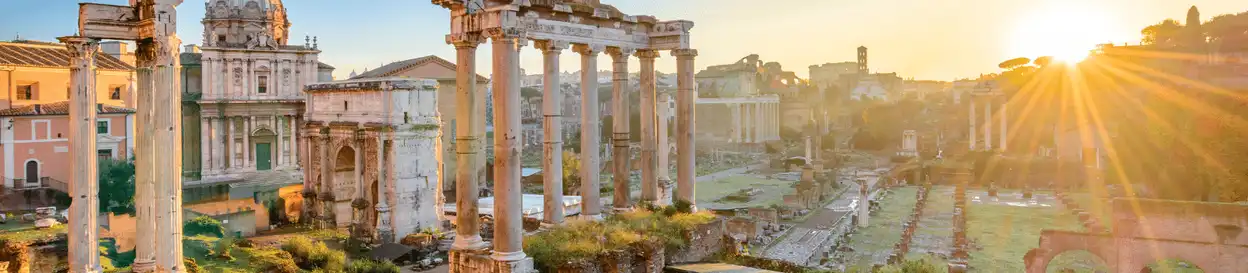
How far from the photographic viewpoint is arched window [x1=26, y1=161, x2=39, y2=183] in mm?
24809

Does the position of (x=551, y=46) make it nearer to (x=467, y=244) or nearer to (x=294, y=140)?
(x=467, y=244)

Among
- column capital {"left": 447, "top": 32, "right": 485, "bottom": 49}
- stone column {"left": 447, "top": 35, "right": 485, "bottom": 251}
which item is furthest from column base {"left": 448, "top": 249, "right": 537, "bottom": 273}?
column capital {"left": 447, "top": 32, "right": 485, "bottom": 49}

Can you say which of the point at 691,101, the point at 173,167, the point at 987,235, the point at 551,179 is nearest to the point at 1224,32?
the point at 987,235

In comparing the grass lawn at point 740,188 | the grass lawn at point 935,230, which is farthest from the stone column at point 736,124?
the grass lawn at point 935,230

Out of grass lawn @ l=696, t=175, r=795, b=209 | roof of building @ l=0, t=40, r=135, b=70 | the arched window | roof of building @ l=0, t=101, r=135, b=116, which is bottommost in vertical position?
grass lawn @ l=696, t=175, r=795, b=209

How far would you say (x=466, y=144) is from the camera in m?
11.4

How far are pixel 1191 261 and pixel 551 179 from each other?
15836 millimetres

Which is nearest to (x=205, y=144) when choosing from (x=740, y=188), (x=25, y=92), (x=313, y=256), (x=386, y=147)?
(x=25, y=92)

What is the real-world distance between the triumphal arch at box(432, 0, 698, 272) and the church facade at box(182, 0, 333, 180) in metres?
19.6

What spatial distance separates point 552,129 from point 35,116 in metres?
19.3

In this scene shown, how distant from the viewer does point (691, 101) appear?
15.5m

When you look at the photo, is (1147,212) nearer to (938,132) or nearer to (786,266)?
(786,266)

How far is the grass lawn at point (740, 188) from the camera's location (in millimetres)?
38241

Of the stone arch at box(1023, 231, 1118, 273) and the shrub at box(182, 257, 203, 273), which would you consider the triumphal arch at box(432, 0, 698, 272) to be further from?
the stone arch at box(1023, 231, 1118, 273)
